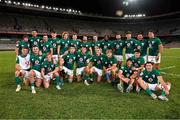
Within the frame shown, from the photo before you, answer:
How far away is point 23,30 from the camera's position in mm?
39750

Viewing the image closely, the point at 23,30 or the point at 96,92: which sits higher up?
the point at 23,30

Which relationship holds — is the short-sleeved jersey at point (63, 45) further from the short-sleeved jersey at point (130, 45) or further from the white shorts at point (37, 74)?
the short-sleeved jersey at point (130, 45)

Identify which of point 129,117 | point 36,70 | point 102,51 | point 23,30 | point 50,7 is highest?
point 50,7

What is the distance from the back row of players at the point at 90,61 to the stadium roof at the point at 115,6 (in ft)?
112

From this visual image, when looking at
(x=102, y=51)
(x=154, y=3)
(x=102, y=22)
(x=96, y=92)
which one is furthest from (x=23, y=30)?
(x=96, y=92)

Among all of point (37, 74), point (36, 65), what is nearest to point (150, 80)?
point (37, 74)

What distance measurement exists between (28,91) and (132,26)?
49.7 metres

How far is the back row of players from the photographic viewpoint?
24.8ft

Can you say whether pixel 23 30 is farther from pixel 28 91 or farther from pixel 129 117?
pixel 129 117

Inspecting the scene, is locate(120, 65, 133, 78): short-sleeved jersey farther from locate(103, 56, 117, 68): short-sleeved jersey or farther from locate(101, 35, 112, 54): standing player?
locate(101, 35, 112, 54): standing player

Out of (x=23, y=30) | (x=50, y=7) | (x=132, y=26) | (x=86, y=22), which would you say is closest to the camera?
(x=23, y=30)

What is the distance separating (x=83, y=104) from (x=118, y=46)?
4.08m

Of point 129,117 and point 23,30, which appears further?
point 23,30

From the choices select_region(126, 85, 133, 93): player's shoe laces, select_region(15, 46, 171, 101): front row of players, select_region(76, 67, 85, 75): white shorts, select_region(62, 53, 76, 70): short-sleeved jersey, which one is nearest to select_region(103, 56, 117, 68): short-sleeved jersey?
select_region(15, 46, 171, 101): front row of players
